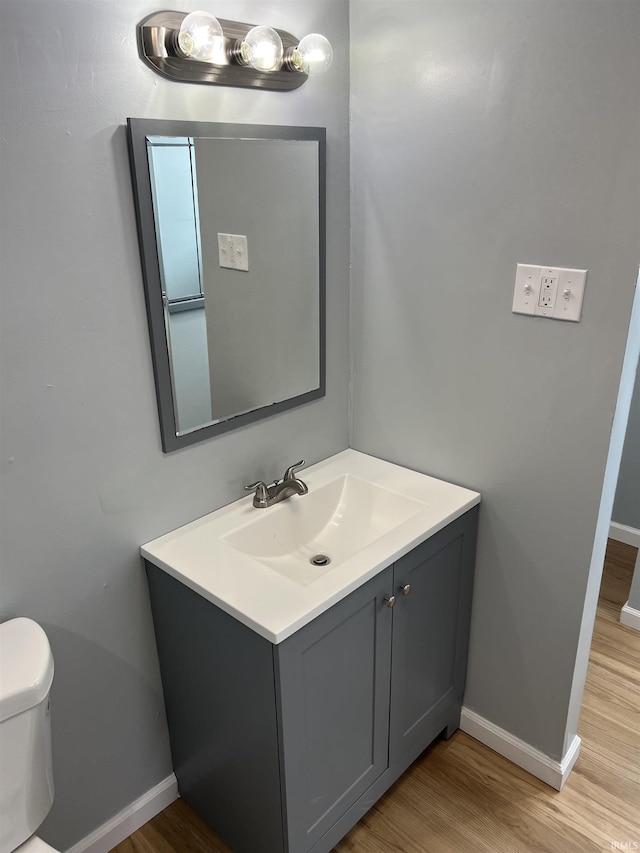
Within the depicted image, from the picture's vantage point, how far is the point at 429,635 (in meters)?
1.80

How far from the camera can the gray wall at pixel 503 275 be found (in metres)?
1.39

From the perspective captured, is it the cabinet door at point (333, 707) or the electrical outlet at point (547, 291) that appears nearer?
the cabinet door at point (333, 707)

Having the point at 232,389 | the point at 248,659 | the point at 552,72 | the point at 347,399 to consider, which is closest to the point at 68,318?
the point at 232,389

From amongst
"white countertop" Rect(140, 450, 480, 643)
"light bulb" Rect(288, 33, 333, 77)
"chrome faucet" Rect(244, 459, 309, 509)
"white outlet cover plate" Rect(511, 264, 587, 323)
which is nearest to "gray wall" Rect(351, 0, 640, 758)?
"white outlet cover plate" Rect(511, 264, 587, 323)

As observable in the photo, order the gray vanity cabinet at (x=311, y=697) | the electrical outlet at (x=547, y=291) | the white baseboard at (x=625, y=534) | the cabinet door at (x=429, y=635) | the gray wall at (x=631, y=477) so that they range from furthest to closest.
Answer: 1. the white baseboard at (x=625, y=534)
2. the gray wall at (x=631, y=477)
3. the cabinet door at (x=429, y=635)
4. the electrical outlet at (x=547, y=291)
5. the gray vanity cabinet at (x=311, y=697)

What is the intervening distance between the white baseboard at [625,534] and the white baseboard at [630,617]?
1.77ft

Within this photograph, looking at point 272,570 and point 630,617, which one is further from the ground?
point 272,570

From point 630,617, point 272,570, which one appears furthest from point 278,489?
point 630,617

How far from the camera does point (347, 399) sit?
2074 millimetres

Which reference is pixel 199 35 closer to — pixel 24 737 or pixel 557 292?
pixel 557 292

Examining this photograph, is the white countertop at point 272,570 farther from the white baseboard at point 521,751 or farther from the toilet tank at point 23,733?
the white baseboard at point 521,751

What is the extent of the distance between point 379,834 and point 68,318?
1587 millimetres

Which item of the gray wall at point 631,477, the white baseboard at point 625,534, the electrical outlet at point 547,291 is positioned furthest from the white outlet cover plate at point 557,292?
the white baseboard at point 625,534

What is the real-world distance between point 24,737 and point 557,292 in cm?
149
